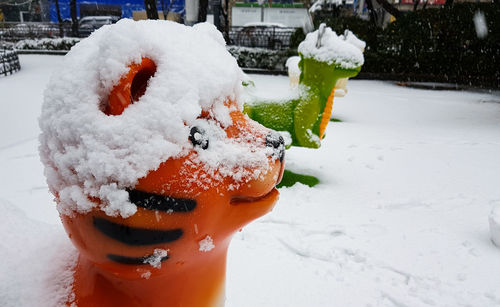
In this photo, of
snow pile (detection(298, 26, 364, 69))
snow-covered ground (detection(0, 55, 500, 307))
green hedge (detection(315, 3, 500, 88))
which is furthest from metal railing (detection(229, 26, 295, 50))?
snow pile (detection(298, 26, 364, 69))

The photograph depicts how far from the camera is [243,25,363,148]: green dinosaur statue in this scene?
368cm

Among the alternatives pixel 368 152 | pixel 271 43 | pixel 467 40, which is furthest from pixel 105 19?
pixel 368 152

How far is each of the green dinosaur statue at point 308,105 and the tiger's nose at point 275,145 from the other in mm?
2576

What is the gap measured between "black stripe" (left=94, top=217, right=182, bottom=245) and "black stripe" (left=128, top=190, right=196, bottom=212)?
0.06 meters

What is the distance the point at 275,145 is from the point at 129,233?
474 millimetres

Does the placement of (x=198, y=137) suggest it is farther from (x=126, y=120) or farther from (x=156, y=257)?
(x=156, y=257)

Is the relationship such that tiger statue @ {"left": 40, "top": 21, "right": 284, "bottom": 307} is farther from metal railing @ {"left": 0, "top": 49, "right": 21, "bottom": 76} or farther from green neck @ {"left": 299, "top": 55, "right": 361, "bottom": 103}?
metal railing @ {"left": 0, "top": 49, "right": 21, "bottom": 76}

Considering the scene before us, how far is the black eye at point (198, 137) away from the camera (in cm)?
95

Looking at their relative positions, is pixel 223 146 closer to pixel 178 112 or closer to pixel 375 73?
pixel 178 112

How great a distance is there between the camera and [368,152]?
539 cm

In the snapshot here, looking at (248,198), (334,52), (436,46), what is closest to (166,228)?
(248,198)

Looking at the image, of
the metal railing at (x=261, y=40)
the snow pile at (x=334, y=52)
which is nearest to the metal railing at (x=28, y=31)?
the metal railing at (x=261, y=40)

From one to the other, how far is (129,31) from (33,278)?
0.85 m

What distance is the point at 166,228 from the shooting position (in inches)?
36.3
